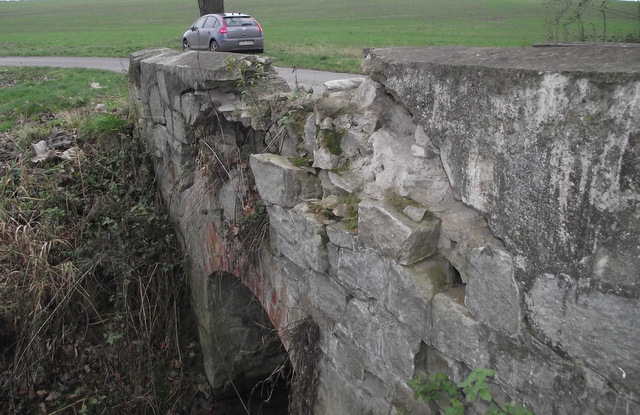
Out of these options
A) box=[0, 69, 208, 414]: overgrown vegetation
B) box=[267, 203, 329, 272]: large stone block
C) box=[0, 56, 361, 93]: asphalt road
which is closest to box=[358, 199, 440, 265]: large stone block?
box=[267, 203, 329, 272]: large stone block

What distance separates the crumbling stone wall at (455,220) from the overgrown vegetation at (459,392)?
58 millimetres

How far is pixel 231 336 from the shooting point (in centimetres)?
550

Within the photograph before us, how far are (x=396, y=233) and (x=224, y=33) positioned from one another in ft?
36.4

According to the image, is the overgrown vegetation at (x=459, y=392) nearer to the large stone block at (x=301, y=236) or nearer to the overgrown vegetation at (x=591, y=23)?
the large stone block at (x=301, y=236)

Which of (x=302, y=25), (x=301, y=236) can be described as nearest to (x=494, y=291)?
(x=301, y=236)

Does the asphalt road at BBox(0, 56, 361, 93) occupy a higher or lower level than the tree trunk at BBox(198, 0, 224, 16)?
lower

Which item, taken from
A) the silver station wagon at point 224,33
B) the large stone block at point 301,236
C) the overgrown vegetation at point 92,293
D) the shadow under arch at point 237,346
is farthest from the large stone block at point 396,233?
the silver station wagon at point 224,33

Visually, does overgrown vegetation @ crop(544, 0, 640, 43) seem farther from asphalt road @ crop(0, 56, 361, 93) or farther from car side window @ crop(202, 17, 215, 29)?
car side window @ crop(202, 17, 215, 29)

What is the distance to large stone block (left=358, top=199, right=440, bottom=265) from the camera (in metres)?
2.41

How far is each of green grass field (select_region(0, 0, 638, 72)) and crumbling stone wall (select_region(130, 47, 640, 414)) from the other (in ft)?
32.8

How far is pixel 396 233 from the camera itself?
97.4 inches

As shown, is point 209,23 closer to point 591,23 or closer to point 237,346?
point 591,23

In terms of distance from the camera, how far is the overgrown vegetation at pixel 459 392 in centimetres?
207

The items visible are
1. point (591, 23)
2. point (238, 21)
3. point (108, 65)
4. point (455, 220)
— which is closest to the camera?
point (455, 220)
